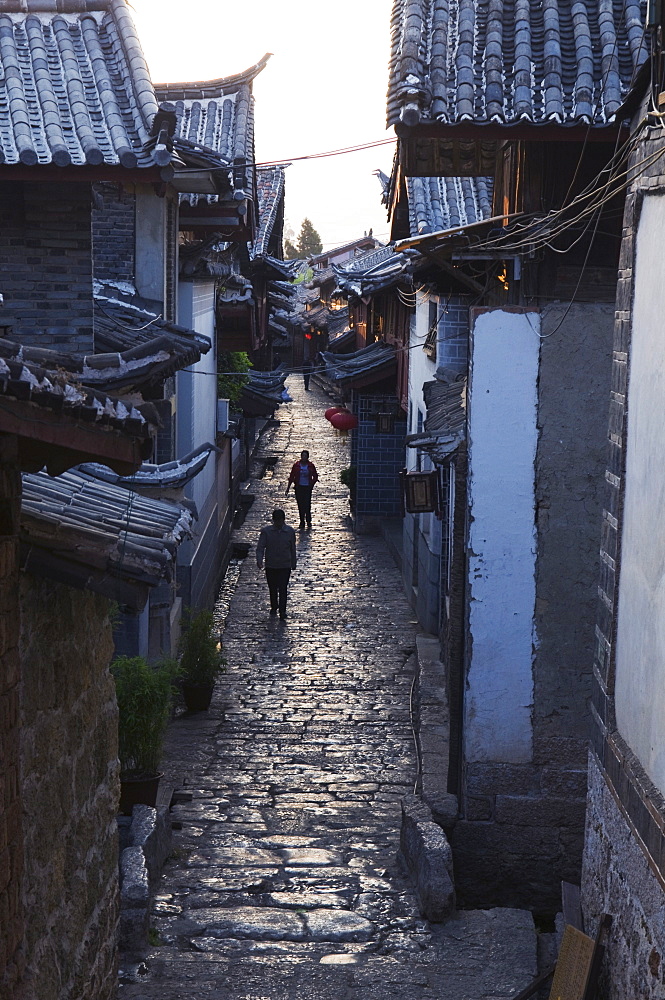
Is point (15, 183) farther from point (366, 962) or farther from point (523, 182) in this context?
point (366, 962)

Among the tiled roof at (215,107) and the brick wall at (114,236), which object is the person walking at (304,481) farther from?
the brick wall at (114,236)

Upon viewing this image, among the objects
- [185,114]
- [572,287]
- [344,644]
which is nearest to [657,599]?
[572,287]

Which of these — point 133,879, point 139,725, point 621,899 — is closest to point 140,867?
point 133,879

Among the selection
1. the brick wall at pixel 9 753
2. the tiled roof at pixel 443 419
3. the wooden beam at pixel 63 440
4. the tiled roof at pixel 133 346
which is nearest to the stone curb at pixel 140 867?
the brick wall at pixel 9 753

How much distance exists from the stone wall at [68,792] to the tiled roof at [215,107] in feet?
44.9

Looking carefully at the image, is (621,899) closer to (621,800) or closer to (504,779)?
(621,800)

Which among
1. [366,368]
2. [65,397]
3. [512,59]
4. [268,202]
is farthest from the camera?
[268,202]

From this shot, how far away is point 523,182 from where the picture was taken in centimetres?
983

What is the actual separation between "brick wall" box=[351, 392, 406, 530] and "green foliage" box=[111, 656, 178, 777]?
53.5 ft

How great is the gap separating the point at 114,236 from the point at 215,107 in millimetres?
6979

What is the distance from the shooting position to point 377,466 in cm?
2614

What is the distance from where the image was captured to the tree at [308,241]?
11206cm

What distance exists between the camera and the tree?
11206cm

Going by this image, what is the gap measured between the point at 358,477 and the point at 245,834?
52.6 ft
